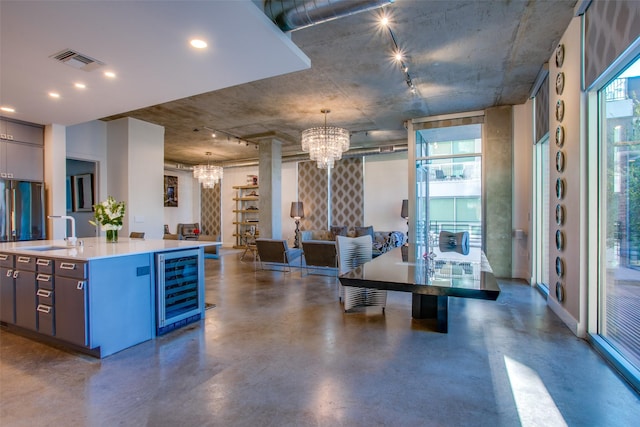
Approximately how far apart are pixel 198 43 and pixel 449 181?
5.50 metres

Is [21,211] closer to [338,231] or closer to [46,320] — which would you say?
[46,320]

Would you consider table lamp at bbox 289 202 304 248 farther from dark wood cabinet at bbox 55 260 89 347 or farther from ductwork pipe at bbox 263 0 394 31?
ductwork pipe at bbox 263 0 394 31

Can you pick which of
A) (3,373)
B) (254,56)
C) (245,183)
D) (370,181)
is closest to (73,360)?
(3,373)

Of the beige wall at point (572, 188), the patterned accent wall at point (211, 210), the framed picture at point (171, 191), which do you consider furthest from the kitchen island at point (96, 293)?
the patterned accent wall at point (211, 210)

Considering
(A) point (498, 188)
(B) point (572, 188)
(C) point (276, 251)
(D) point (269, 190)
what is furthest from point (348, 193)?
(B) point (572, 188)

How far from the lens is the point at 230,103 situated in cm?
545

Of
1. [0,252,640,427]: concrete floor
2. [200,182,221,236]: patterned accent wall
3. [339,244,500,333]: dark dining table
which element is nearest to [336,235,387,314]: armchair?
[0,252,640,427]: concrete floor

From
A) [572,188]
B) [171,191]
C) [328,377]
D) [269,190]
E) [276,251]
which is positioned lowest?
[328,377]

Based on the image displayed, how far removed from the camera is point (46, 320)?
2.95 metres

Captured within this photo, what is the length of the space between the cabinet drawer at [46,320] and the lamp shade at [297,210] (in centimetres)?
714

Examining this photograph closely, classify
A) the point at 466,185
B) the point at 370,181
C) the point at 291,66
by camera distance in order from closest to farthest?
the point at 291,66
the point at 466,185
the point at 370,181

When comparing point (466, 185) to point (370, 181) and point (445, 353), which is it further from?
point (445, 353)

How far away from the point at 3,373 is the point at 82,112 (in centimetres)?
358

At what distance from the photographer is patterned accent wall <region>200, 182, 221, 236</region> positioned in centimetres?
1205
